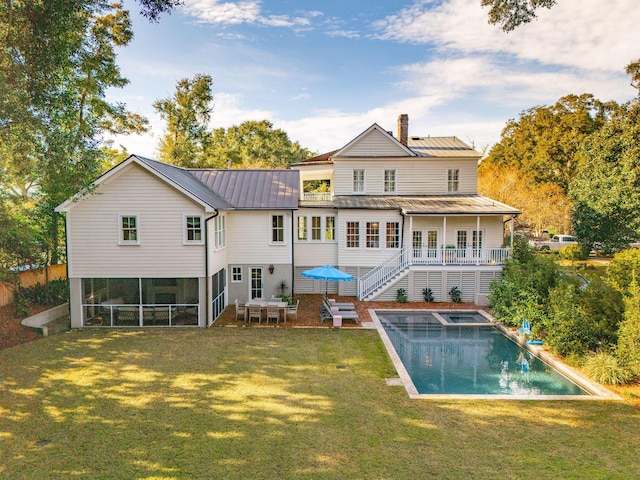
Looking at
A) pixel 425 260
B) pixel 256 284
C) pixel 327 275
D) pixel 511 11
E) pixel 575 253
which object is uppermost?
pixel 511 11

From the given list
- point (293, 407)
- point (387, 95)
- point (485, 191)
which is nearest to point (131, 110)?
point (387, 95)

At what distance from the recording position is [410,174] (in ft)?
80.7

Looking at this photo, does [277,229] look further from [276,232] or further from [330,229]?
[330,229]

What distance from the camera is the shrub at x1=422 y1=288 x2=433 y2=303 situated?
2095 centimetres

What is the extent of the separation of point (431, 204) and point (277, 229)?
9.37 metres

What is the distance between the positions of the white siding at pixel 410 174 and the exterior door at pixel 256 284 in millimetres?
7597

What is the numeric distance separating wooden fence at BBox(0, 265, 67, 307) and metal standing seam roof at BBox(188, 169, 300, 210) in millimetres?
9424

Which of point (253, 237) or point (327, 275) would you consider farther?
point (253, 237)

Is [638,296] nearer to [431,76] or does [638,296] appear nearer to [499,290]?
[499,290]

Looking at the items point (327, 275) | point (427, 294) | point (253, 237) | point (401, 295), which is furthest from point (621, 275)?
point (253, 237)

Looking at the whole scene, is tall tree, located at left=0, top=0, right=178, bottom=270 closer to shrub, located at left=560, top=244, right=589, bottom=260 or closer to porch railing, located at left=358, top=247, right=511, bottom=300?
porch railing, located at left=358, top=247, right=511, bottom=300

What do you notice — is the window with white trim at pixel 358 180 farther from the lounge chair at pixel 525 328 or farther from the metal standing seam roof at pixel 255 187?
the lounge chair at pixel 525 328

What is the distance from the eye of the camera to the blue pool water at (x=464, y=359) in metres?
11.0

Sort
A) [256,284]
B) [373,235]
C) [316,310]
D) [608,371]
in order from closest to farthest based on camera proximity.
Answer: [608,371]
[316,310]
[256,284]
[373,235]
